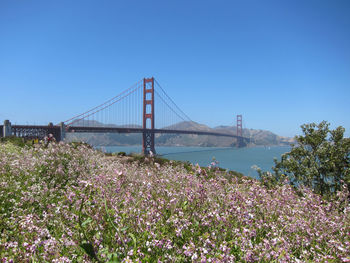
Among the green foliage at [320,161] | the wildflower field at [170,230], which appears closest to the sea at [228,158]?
the green foliage at [320,161]

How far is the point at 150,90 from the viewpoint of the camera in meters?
69.0

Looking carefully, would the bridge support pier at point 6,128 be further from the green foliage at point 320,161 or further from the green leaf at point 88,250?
the green leaf at point 88,250

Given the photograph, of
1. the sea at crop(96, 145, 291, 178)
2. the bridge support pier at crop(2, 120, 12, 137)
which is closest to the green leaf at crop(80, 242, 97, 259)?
the sea at crop(96, 145, 291, 178)

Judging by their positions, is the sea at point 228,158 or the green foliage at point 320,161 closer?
the green foliage at point 320,161

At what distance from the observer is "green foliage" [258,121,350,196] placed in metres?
8.12

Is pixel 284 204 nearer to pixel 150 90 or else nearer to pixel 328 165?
pixel 328 165

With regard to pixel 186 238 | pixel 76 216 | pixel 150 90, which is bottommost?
pixel 186 238

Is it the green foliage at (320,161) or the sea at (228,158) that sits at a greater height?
the green foliage at (320,161)

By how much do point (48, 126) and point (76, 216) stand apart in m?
35.8

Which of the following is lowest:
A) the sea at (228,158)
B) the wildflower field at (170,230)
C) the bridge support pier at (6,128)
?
the sea at (228,158)

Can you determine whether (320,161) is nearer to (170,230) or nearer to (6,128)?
(170,230)

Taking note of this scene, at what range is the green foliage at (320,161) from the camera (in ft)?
26.7

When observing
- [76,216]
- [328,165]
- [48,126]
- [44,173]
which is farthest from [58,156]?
[48,126]

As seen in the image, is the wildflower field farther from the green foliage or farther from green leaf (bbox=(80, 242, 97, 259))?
the green foliage
